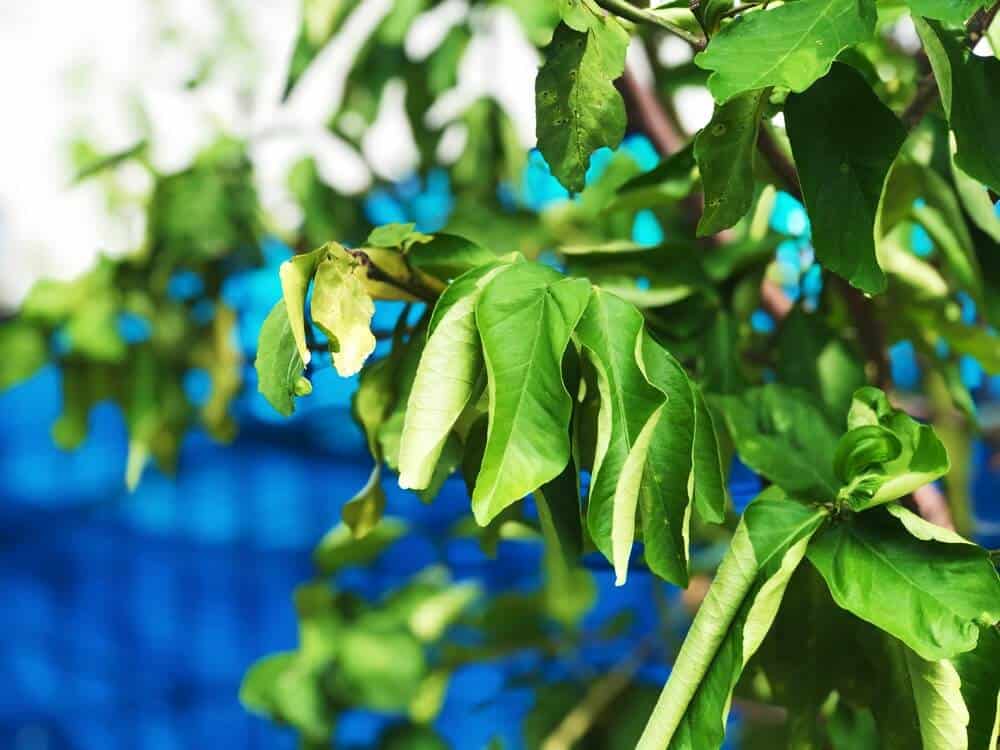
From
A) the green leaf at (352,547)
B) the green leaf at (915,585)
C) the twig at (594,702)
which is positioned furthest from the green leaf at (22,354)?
the green leaf at (915,585)

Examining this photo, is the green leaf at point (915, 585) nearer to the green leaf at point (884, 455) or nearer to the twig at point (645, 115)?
the green leaf at point (884, 455)

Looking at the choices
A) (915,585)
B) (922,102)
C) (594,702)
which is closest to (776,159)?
(922,102)

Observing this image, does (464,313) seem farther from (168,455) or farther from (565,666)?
(168,455)

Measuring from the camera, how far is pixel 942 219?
0.48m

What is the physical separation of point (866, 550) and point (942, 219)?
19 cm

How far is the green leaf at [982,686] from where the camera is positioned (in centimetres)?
33

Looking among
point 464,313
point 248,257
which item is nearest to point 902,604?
point 464,313

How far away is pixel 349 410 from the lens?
527 mm

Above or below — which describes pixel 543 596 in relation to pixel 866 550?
below

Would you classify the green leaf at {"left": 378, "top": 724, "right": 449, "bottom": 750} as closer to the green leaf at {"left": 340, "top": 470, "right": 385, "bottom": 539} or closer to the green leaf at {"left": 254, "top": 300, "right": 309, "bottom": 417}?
the green leaf at {"left": 340, "top": 470, "right": 385, "bottom": 539}

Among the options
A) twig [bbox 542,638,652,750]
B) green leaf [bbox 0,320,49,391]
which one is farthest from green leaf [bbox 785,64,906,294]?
green leaf [bbox 0,320,49,391]

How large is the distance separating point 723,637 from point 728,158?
123mm

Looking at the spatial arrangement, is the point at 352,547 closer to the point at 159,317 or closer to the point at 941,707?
the point at 159,317

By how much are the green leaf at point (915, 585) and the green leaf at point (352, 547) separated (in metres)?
0.44
